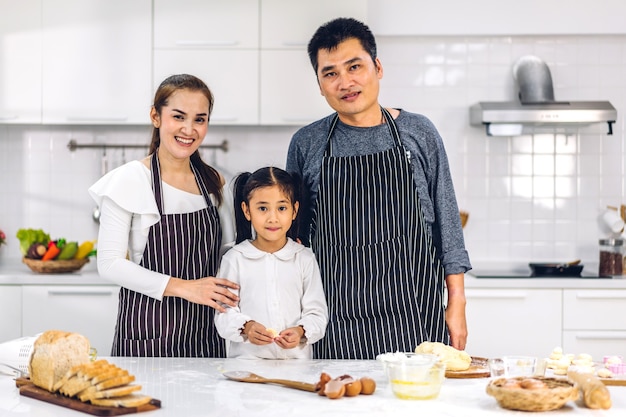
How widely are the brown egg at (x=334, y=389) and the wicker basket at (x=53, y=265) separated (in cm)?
266

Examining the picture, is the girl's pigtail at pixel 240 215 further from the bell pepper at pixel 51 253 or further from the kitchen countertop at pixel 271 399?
the bell pepper at pixel 51 253

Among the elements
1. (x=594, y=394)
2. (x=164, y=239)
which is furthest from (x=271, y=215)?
(x=594, y=394)

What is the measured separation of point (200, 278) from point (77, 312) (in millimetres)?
Answer: 1748

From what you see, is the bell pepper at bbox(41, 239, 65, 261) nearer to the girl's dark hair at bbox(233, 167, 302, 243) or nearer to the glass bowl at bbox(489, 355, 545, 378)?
the girl's dark hair at bbox(233, 167, 302, 243)

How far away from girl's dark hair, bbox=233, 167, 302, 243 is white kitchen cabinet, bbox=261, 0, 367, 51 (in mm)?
1781

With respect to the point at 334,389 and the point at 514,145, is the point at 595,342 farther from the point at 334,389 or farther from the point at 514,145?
the point at 334,389

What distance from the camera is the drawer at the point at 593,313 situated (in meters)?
3.96

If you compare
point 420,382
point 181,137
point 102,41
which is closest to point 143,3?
point 102,41

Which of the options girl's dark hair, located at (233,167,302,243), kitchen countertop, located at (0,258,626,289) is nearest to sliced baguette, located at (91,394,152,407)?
girl's dark hair, located at (233,167,302,243)

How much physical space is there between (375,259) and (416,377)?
82 centimetres

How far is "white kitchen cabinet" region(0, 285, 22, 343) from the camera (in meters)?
4.02

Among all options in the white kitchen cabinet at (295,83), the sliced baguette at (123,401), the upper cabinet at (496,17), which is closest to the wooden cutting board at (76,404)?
the sliced baguette at (123,401)

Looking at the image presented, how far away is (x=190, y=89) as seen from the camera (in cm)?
254

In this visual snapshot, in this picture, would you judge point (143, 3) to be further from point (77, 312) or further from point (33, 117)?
point (77, 312)
